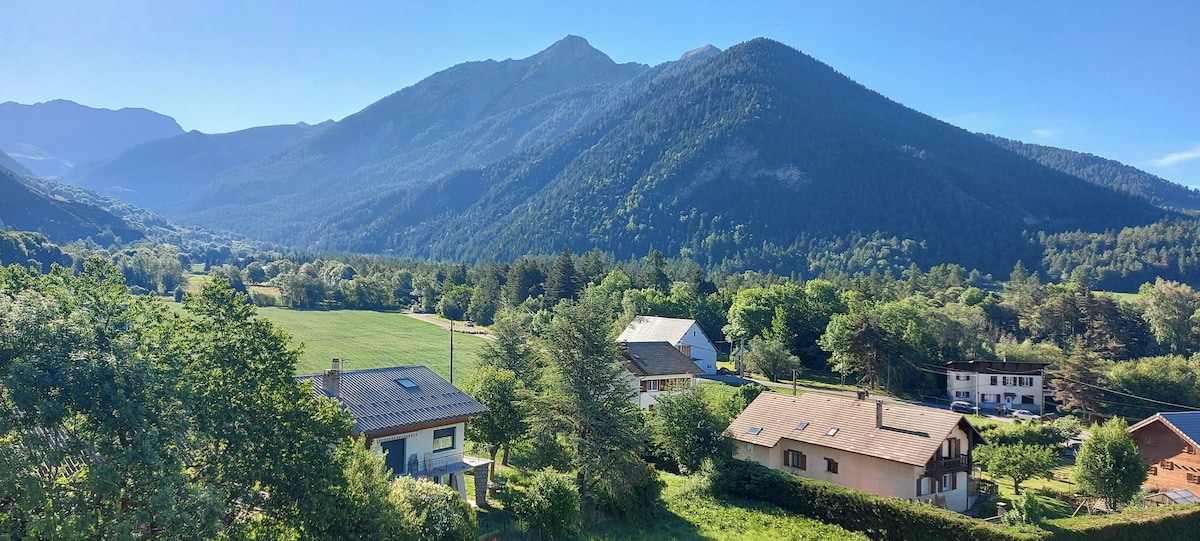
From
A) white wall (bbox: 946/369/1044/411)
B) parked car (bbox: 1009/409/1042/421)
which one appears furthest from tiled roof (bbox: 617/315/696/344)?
parked car (bbox: 1009/409/1042/421)

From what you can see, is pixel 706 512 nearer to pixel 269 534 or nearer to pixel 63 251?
pixel 269 534

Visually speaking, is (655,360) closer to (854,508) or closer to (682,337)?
(682,337)

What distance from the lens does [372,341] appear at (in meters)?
87.9

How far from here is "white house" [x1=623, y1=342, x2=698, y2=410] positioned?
5519 cm

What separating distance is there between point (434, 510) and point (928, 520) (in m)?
20.8

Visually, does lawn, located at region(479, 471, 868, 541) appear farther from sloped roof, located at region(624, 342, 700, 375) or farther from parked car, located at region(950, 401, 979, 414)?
parked car, located at region(950, 401, 979, 414)

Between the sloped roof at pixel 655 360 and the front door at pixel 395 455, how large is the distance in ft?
97.0

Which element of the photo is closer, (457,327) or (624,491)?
(624,491)

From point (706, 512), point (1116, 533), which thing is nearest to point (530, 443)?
point (706, 512)

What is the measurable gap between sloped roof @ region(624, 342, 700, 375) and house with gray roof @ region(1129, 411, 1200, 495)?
107 ft

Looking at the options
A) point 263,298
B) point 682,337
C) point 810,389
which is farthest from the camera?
point 263,298

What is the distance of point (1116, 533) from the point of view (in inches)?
1040

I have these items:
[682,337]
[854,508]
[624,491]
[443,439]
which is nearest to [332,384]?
[443,439]

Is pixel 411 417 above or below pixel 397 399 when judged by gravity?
below
